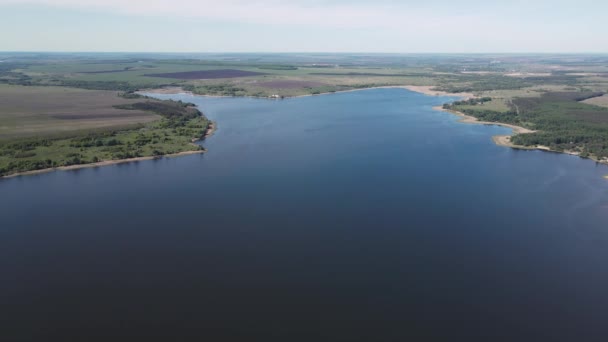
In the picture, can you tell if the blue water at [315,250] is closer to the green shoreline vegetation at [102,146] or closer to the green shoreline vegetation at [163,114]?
the green shoreline vegetation at [102,146]

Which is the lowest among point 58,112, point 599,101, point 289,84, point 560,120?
point 560,120

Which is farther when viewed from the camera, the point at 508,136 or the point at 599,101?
the point at 599,101

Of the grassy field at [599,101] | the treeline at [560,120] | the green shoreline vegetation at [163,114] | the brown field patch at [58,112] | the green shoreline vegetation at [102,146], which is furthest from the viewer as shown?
the grassy field at [599,101]

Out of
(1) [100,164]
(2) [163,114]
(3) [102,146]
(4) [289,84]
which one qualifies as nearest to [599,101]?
(4) [289,84]

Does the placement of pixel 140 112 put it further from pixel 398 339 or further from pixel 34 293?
pixel 398 339

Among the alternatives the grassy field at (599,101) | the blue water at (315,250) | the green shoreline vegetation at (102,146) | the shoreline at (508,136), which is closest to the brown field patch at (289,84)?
the shoreline at (508,136)

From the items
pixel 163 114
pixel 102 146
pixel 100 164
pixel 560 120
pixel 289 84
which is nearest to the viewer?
pixel 100 164

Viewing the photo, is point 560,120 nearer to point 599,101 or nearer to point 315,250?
point 599,101
